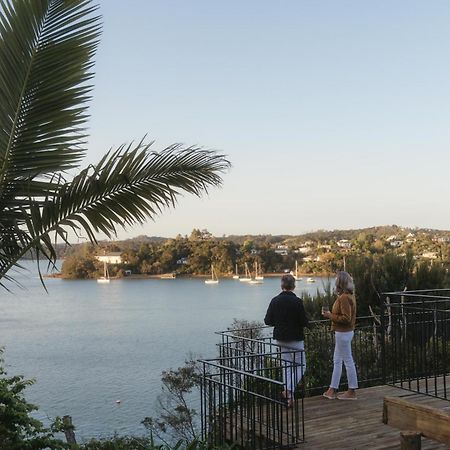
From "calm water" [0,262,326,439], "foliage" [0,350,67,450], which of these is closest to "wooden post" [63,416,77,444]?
"foliage" [0,350,67,450]

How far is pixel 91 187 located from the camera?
4.93m

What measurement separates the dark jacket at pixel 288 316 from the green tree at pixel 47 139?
3484 millimetres

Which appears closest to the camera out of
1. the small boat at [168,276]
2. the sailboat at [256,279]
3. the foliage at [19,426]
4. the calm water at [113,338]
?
the foliage at [19,426]

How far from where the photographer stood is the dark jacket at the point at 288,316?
802 centimetres

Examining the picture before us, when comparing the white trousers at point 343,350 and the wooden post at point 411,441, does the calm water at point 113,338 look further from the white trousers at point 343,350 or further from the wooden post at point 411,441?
the white trousers at point 343,350

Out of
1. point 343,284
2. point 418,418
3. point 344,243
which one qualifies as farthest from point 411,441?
point 344,243

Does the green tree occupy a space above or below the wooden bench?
above

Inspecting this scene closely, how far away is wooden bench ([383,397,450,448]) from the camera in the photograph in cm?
588

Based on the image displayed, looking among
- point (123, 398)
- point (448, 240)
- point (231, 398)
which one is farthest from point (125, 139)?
point (448, 240)

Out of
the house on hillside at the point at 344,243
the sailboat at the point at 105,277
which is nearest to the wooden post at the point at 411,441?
the house on hillside at the point at 344,243

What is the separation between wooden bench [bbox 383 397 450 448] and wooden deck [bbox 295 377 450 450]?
1.46 ft

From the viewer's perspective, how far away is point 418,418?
6.25 metres

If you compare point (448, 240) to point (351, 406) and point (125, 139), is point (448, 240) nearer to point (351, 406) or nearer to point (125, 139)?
point (351, 406)

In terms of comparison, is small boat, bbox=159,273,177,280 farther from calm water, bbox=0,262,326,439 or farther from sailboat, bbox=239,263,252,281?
sailboat, bbox=239,263,252,281
